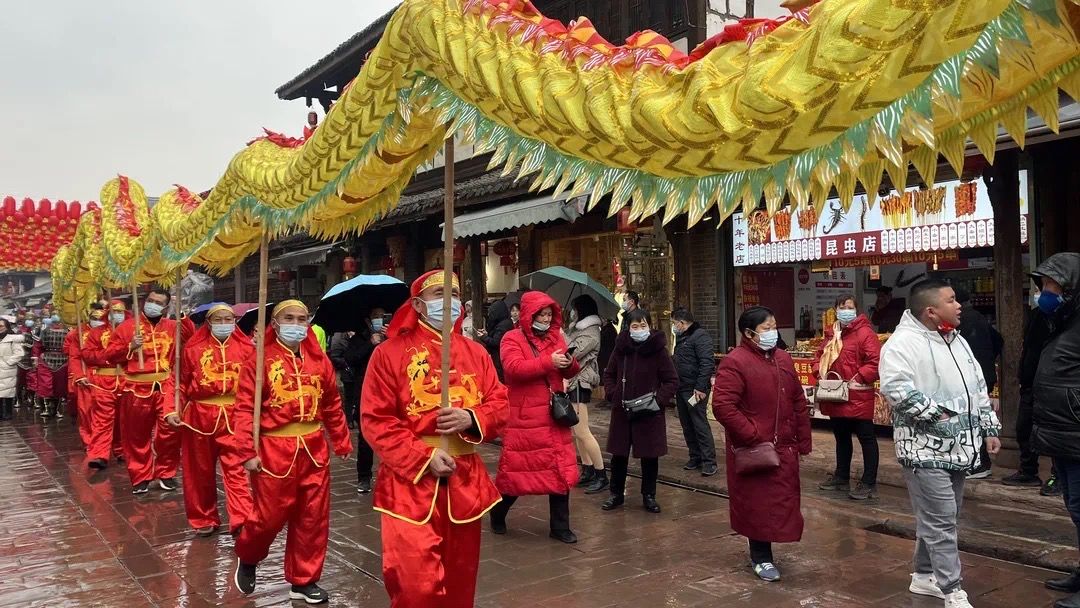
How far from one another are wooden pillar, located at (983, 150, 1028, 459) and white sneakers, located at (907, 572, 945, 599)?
368cm

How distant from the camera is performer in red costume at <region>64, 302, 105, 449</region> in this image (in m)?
9.74

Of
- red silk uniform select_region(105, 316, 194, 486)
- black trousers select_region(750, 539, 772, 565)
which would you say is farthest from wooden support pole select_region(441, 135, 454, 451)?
red silk uniform select_region(105, 316, 194, 486)

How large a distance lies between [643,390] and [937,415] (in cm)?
270

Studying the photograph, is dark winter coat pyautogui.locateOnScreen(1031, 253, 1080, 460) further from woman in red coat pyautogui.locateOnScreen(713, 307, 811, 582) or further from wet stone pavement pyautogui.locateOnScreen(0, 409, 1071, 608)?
woman in red coat pyautogui.locateOnScreen(713, 307, 811, 582)

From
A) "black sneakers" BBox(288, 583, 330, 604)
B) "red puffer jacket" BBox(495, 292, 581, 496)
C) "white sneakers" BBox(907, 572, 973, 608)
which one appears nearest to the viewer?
"white sneakers" BBox(907, 572, 973, 608)

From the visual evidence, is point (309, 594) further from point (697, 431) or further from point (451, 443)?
point (697, 431)

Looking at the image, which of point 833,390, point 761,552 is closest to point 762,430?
point 761,552

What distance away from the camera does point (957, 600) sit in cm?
407

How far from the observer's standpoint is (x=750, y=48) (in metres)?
1.88

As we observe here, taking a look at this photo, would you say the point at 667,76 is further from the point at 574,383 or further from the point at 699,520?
the point at 574,383

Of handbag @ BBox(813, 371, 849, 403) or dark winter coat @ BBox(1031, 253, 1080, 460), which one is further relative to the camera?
handbag @ BBox(813, 371, 849, 403)

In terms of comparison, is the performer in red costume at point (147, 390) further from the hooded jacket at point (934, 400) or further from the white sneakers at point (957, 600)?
the white sneakers at point (957, 600)

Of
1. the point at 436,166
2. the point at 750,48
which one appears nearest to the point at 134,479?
the point at 750,48

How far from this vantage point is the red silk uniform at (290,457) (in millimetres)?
4477
